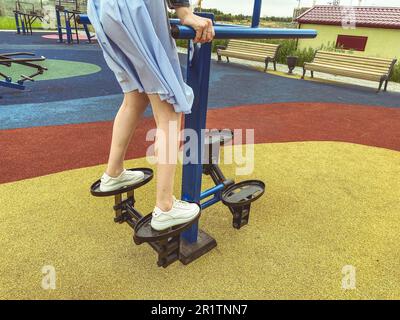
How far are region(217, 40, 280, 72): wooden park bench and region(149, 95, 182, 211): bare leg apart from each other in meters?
7.15

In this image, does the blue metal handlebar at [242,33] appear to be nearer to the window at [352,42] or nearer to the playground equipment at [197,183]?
the playground equipment at [197,183]

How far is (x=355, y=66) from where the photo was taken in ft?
22.9

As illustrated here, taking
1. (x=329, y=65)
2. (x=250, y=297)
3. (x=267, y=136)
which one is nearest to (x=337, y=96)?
(x=329, y=65)

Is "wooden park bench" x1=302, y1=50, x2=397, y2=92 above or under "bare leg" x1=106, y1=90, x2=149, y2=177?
under

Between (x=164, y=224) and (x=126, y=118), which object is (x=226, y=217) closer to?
(x=164, y=224)

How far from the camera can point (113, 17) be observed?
1.10 metres

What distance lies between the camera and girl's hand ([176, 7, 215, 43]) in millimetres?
1136

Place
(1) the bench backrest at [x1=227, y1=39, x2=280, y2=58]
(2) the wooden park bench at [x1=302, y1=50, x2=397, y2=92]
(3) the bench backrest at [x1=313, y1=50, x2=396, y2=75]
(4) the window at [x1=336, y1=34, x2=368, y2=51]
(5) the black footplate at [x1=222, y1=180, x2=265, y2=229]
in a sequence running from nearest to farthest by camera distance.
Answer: (5) the black footplate at [x1=222, y1=180, x2=265, y2=229] < (2) the wooden park bench at [x1=302, y1=50, x2=397, y2=92] < (3) the bench backrest at [x1=313, y1=50, x2=396, y2=75] < (1) the bench backrest at [x1=227, y1=39, x2=280, y2=58] < (4) the window at [x1=336, y1=34, x2=368, y2=51]

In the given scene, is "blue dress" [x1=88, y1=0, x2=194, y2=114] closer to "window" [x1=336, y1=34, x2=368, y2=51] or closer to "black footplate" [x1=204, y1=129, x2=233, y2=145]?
"black footplate" [x1=204, y1=129, x2=233, y2=145]

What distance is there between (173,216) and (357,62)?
7.05 meters

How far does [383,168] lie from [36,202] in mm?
2918

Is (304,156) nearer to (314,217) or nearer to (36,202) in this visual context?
(314,217)

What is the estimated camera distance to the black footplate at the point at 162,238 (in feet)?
4.49

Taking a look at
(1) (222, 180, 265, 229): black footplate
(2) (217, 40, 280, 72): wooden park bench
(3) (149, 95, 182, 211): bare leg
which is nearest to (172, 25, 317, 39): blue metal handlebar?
(3) (149, 95, 182, 211): bare leg
